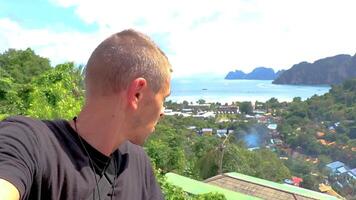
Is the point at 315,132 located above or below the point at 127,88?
below

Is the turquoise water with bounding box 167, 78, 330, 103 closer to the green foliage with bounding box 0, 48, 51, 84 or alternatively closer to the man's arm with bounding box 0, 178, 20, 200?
the green foliage with bounding box 0, 48, 51, 84

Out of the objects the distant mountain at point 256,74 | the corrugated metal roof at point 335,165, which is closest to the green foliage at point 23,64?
Result: the corrugated metal roof at point 335,165

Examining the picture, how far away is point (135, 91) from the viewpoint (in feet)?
3.59

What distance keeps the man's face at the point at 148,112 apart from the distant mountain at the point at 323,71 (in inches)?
2721

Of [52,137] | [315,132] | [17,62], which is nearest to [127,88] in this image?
[52,137]

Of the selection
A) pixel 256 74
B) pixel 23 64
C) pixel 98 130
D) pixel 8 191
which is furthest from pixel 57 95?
pixel 256 74

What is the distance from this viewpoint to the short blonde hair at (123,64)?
109cm

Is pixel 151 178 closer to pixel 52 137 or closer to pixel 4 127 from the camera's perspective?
pixel 52 137

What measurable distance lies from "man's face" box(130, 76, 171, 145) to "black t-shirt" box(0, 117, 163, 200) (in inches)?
3.9

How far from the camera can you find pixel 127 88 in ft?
3.57

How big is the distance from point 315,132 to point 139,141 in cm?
4486

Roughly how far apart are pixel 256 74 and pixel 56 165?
138266 millimetres

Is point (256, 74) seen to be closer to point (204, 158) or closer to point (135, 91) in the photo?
point (204, 158)

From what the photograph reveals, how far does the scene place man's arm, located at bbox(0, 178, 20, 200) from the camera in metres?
0.83
